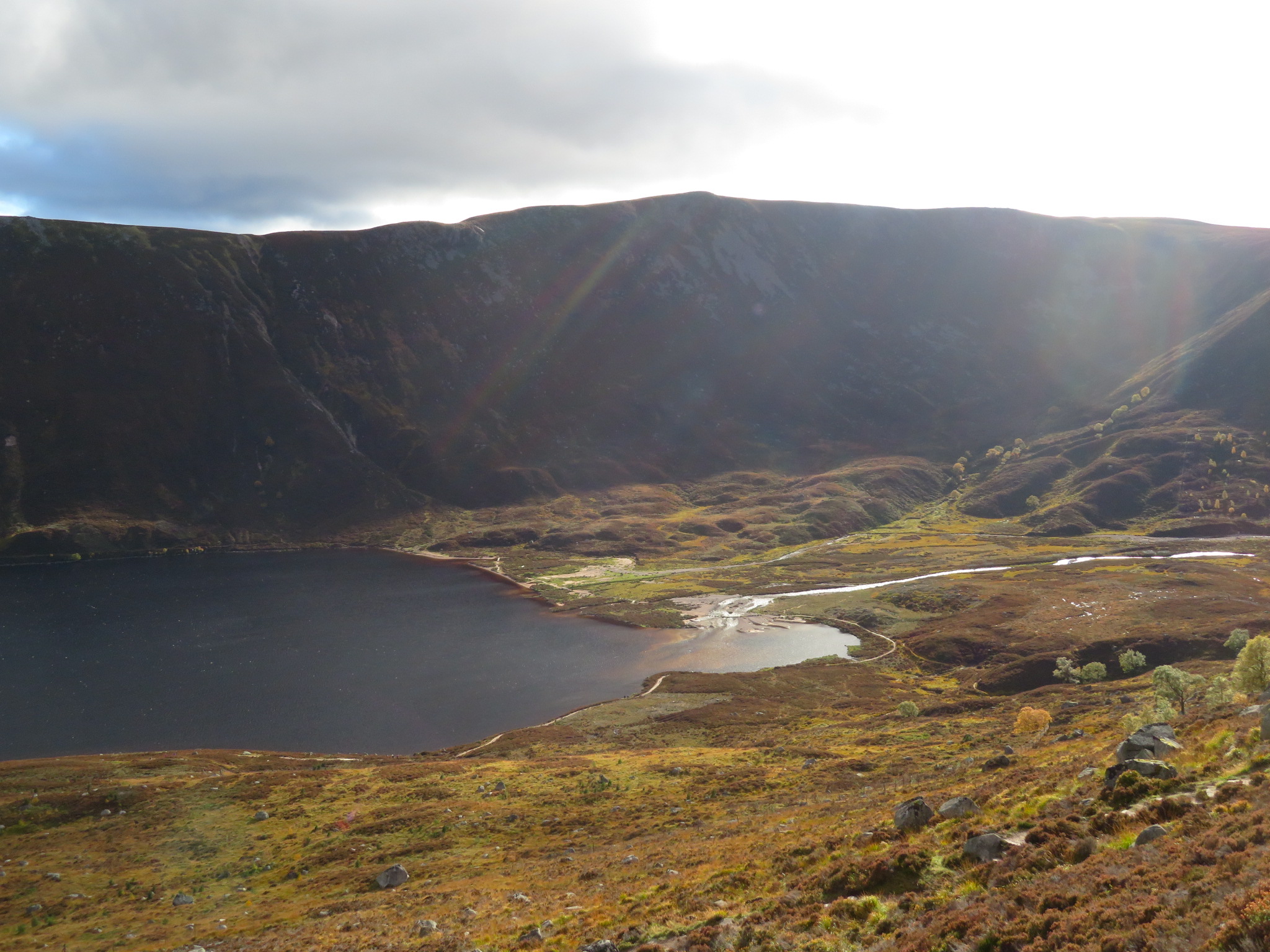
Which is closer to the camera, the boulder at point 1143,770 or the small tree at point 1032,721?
the boulder at point 1143,770

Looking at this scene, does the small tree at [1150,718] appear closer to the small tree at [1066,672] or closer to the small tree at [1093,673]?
Answer: the small tree at [1066,672]

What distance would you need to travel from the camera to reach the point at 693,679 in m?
97.6

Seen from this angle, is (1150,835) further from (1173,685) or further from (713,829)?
(1173,685)

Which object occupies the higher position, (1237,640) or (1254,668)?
(1254,668)

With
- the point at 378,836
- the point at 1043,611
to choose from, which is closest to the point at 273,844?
the point at 378,836

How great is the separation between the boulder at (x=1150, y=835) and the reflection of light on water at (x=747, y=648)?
8922 centimetres

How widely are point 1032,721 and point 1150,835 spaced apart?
143 feet

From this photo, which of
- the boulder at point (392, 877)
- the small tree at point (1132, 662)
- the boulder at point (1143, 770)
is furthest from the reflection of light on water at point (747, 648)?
the boulder at point (1143, 770)

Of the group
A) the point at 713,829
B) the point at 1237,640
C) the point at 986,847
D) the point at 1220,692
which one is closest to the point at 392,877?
the point at 713,829

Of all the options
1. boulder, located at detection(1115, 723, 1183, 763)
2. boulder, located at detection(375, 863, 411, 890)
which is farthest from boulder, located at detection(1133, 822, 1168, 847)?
boulder, located at detection(375, 863, 411, 890)

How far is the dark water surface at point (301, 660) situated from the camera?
266 ft

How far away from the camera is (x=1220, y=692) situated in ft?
155

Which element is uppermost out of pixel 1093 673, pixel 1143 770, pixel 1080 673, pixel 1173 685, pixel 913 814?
pixel 1143 770

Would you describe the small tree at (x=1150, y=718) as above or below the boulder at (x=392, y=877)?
above
